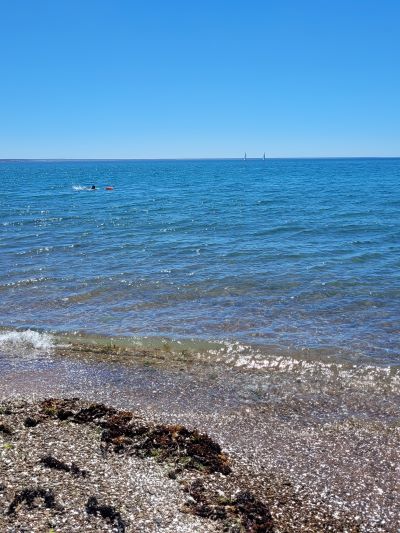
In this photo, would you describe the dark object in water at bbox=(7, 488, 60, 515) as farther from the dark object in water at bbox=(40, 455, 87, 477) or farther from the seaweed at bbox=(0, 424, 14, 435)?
the seaweed at bbox=(0, 424, 14, 435)

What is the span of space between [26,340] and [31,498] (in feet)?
22.6

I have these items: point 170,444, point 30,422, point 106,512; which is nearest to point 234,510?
point 106,512

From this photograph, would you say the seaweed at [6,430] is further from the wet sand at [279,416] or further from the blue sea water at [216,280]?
the blue sea water at [216,280]

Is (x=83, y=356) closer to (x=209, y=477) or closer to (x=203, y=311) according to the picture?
(x=203, y=311)

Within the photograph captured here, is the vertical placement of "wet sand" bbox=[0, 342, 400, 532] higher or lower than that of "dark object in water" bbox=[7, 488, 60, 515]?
lower

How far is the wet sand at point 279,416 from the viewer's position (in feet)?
19.7

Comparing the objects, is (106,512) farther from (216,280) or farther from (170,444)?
(216,280)

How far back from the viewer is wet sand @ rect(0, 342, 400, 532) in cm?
600

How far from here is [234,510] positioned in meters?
5.62

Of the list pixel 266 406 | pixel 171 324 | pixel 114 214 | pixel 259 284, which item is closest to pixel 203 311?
pixel 171 324

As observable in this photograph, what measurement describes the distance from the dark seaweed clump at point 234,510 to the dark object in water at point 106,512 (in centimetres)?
80

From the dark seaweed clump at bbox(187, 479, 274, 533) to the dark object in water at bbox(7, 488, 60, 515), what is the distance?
1506 millimetres

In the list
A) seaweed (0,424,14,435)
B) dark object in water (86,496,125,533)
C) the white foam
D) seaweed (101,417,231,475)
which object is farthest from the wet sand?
seaweed (0,424,14,435)

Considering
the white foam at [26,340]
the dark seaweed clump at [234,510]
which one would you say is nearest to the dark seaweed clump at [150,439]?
the dark seaweed clump at [234,510]
